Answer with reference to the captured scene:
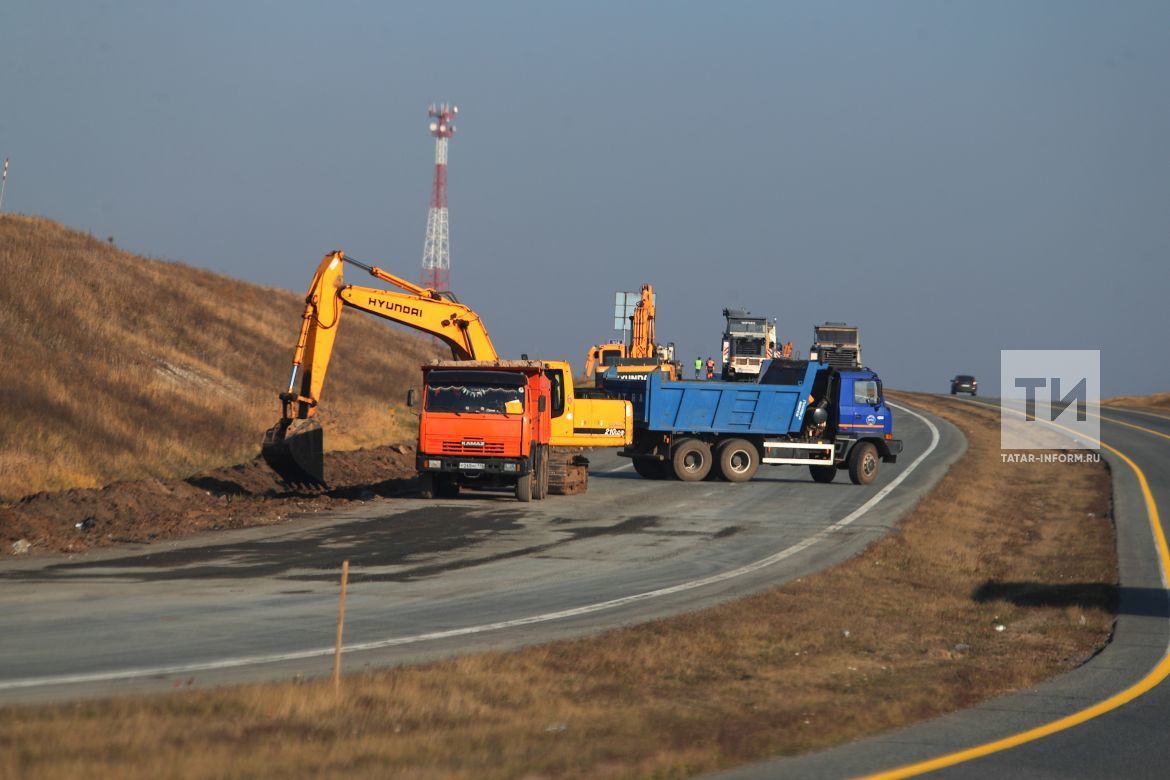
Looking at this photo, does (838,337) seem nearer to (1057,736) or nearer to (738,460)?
(738,460)

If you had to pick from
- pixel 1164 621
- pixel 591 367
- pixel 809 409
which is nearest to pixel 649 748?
pixel 1164 621

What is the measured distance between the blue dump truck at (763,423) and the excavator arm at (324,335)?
18.4ft

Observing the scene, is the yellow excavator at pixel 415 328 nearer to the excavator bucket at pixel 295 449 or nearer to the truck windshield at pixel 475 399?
the excavator bucket at pixel 295 449

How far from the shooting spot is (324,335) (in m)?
30.0

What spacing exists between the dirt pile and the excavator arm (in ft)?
3.68

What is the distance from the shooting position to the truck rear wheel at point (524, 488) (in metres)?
31.3

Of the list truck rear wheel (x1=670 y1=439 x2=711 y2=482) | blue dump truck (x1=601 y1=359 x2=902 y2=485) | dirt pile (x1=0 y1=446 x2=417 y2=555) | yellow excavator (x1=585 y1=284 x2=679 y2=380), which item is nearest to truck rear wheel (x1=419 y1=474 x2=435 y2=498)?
dirt pile (x1=0 y1=446 x2=417 y2=555)

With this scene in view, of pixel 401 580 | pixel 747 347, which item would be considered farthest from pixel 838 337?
pixel 401 580

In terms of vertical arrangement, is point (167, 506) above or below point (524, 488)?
below

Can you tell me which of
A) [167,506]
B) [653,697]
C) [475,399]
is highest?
[475,399]

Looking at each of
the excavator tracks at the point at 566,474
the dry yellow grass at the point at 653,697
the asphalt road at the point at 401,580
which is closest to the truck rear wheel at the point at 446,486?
the asphalt road at the point at 401,580

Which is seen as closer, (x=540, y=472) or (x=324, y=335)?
(x=324, y=335)

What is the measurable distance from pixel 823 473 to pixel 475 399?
489 inches

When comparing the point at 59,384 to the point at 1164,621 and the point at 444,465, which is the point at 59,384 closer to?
the point at 444,465
